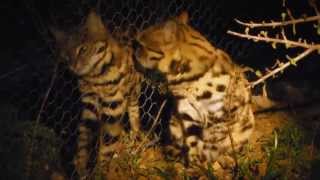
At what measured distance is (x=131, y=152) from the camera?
4984 mm

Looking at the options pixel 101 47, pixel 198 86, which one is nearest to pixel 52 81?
pixel 101 47

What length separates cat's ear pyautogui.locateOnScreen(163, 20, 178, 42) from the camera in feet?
15.0

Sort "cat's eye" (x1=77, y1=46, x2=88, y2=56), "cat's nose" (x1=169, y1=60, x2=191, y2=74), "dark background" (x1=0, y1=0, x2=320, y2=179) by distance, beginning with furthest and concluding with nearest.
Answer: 1. "dark background" (x1=0, y1=0, x2=320, y2=179)
2. "cat's nose" (x1=169, y1=60, x2=191, y2=74)
3. "cat's eye" (x1=77, y1=46, x2=88, y2=56)

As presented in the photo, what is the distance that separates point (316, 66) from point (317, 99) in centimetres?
58

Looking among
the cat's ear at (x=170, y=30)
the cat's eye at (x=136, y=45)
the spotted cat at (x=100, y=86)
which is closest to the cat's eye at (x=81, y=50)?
the spotted cat at (x=100, y=86)

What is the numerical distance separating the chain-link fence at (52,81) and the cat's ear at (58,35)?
0.05m

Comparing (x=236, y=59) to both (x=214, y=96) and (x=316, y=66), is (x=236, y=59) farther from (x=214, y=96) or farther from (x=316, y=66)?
(x=214, y=96)

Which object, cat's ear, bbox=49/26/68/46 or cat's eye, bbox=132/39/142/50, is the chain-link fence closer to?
cat's ear, bbox=49/26/68/46

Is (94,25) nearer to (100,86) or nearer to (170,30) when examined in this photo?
(100,86)

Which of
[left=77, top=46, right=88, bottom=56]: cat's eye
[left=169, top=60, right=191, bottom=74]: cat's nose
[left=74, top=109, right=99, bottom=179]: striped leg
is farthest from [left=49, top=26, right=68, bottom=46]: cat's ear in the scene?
[left=169, top=60, right=191, bottom=74]: cat's nose

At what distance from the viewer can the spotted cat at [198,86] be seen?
459 centimetres

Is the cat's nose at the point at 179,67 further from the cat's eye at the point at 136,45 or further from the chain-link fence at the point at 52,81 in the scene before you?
the chain-link fence at the point at 52,81

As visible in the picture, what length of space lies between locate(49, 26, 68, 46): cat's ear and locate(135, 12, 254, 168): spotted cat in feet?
1.79

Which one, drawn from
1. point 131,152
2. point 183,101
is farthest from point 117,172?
point 183,101
